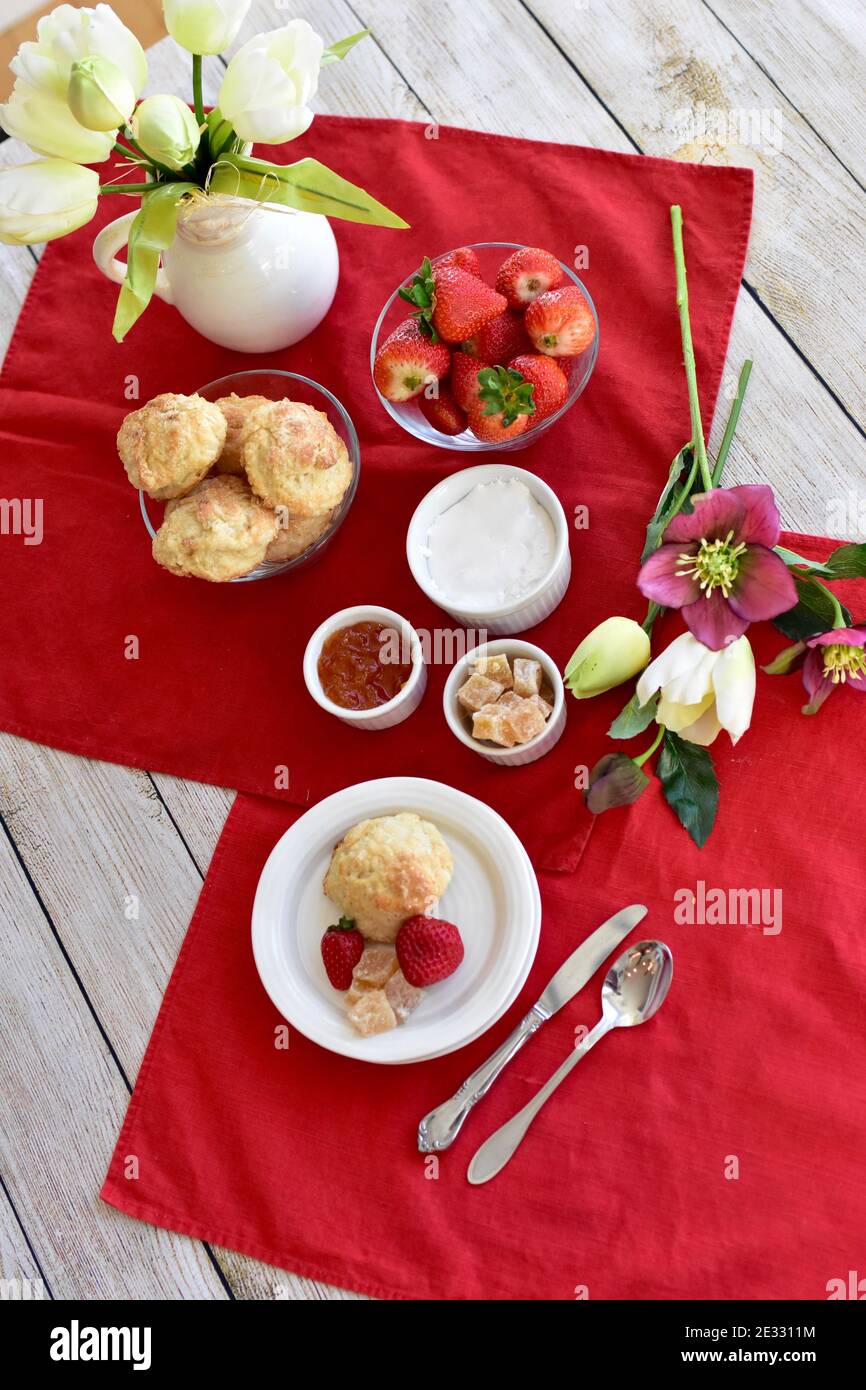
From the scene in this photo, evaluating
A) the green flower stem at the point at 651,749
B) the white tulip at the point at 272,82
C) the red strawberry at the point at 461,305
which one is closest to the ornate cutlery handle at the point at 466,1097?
the green flower stem at the point at 651,749

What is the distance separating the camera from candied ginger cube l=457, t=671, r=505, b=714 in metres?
1.52

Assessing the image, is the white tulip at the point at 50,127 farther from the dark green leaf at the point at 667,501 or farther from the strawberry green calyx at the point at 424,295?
the dark green leaf at the point at 667,501

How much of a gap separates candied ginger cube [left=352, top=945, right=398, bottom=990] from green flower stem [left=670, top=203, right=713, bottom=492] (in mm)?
764

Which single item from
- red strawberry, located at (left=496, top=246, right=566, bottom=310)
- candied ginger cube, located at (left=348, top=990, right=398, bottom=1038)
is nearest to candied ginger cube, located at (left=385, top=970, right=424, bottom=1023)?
candied ginger cube, located at (left=348, top=990, right=398, bottom=1038)

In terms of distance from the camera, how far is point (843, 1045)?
1474mm

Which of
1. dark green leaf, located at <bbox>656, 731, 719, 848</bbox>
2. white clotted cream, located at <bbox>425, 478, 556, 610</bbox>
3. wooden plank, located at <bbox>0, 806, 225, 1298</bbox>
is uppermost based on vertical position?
white clotted cream, located at <bbox>425, 478, 556, 610</bbox>

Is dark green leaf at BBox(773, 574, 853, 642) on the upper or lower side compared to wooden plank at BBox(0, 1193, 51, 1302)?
upper

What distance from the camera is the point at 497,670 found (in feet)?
5.04

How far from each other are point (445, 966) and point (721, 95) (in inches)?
54.8

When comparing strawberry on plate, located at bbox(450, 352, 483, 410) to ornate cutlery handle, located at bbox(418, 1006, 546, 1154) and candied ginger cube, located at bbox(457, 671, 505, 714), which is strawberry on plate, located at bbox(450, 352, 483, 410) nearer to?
candied ginger cube, located at bbox(457, 671, 505, 714)

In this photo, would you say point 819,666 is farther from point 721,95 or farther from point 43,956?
point 43,956

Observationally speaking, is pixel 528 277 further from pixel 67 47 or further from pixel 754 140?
pixel 67 47

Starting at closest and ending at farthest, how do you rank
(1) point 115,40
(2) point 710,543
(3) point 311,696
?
(1) point 115,40 < (2) point 710,543 < (3) point 311,696
